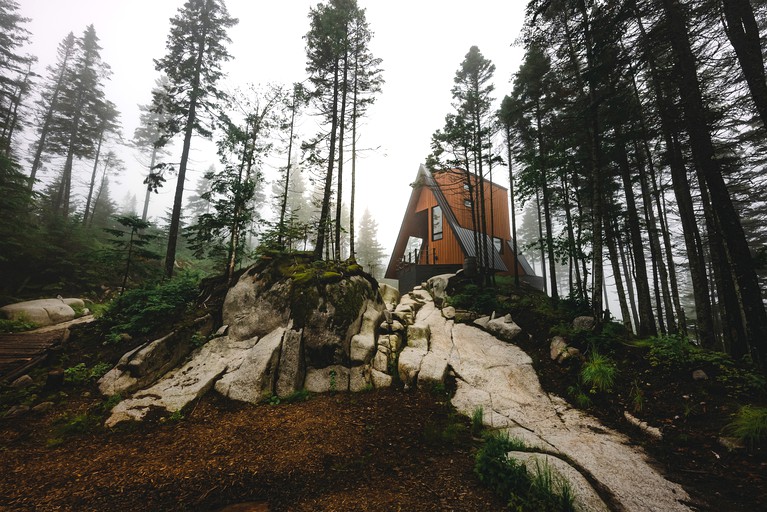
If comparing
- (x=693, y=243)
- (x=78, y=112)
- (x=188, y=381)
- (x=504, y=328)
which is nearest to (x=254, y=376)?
(x=188, y=381)

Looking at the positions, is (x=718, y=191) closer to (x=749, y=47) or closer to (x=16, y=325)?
(x=749, y=47)

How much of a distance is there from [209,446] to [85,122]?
33543 millimetres

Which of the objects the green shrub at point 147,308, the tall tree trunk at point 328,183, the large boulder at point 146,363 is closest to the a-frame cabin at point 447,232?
the tall tree trunk at point 328,183

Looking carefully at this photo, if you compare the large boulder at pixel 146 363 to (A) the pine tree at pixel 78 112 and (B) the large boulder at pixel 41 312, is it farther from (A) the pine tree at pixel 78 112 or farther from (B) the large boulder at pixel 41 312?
(A) the pine tree at pixel 78 112

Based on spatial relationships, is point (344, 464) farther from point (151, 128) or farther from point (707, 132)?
point (151, 128)

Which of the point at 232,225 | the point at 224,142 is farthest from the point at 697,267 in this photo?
the point at 224,142

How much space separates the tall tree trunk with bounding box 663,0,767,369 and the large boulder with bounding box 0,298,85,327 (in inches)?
793

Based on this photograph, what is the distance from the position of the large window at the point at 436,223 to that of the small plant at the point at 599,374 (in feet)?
43.6

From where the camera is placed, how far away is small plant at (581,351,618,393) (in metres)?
5.74

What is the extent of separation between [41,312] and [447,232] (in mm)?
20215

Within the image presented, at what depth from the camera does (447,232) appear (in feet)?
60.1

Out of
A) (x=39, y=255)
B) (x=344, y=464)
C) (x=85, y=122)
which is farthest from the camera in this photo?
(x=85, y=122)

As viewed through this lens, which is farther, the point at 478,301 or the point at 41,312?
the point at 478,301

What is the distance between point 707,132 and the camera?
5.32 metres
